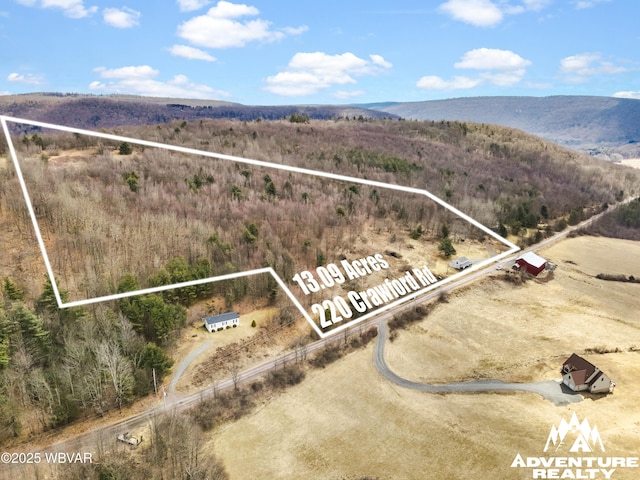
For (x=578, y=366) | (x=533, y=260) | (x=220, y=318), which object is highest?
(x=220, y=318)

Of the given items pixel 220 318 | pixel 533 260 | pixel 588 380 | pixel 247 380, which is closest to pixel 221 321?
pixel 220 318

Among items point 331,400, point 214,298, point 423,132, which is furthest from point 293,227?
point 423,132

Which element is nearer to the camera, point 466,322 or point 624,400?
point 624,400

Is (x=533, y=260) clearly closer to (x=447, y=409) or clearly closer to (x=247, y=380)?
(x=447, y=409)

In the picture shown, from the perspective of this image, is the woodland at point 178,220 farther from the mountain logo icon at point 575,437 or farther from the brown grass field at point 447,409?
the mountain logo icon at point 575,437

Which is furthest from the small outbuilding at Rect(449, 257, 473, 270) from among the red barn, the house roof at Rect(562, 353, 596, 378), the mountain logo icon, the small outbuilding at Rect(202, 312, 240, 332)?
the small outbuilding at Rect(202, 312, 240, 332)

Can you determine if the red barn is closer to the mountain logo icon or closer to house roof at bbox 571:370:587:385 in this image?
house roof at bbox 571:370:587:385

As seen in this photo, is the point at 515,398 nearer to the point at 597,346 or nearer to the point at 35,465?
the point at 597,346
